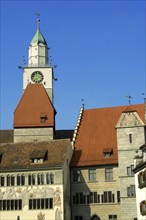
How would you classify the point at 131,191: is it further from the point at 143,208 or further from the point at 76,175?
the point at 143,208

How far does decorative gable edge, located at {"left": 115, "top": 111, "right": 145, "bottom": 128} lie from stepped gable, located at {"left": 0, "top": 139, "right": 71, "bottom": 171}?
716 cm

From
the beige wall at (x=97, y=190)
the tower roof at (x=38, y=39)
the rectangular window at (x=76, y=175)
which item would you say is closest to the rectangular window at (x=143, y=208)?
the beige wall at (x=97, y=190)

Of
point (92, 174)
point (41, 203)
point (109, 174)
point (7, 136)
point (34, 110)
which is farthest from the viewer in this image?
point (7, 136)

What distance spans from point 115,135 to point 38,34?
96.2 ft

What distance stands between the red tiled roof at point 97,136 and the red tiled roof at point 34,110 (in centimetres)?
518

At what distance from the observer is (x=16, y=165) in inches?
2272

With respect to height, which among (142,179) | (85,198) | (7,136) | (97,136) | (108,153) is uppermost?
(7,136)

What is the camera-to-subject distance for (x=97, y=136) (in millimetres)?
63625

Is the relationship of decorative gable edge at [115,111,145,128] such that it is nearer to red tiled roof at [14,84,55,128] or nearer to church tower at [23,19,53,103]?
red tiled roof at [14,84,55,128]

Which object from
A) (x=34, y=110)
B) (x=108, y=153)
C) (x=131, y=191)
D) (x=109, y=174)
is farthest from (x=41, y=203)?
(x=34, y=110)

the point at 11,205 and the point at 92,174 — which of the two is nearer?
the point at 11,205

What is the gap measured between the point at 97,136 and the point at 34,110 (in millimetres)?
10989

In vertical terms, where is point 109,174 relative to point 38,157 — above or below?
below

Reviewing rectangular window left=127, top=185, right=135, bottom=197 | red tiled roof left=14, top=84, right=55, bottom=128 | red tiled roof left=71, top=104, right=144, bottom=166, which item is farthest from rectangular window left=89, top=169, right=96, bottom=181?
red tiled roof left=14, top=84, right=55, bottom=128
